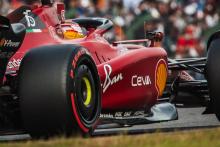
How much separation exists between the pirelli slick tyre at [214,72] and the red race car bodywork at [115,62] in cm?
83

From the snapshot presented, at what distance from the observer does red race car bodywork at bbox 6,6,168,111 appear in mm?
8328

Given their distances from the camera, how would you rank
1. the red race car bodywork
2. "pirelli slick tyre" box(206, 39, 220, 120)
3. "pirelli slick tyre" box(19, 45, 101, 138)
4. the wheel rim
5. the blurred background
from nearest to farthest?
"pirelli slick tyre" box(19, 45, 101, 138) → the wheel rim → the red race car bodywork → "pirelli slick tyre" box(206, 39, 220, 120) → the blurred background

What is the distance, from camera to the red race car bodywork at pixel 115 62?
8.33 metres

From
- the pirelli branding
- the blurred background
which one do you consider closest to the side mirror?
the pirelli branding

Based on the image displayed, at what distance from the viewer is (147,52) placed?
367 inches

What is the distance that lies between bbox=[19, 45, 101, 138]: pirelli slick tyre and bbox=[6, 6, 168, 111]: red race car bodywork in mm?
886

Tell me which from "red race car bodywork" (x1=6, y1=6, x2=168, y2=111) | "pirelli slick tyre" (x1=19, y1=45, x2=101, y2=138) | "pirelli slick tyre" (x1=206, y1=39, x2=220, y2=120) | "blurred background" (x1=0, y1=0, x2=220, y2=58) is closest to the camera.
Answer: "pirelli slick tyre" (x1=19, y1=45, x2=101, y2=138)

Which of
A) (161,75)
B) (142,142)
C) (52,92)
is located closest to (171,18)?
(161,75)

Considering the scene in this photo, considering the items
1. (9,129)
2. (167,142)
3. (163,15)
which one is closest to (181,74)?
(9,129)

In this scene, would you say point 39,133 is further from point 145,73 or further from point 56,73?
point 145,73

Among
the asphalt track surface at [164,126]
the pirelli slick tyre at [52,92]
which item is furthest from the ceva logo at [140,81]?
the pirelli slick tyre at [52,92]

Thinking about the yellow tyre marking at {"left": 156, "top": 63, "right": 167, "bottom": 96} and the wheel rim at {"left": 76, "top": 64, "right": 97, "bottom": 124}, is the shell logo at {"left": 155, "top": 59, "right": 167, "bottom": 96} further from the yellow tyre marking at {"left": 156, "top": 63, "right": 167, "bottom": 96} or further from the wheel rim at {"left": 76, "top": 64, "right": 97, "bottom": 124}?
the wheel rim at {"left": 76, "top": 64, "right": 97, "bottom": 124}

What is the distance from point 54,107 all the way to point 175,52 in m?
17.7

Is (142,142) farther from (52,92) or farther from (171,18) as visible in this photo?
(171,18)
